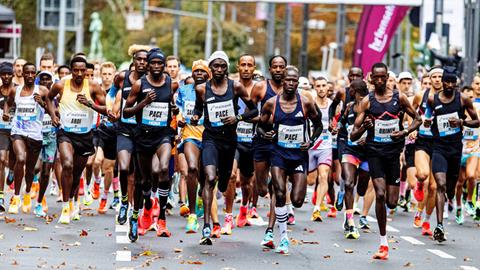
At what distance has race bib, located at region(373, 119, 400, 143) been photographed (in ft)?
49.6

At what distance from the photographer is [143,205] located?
641 inches

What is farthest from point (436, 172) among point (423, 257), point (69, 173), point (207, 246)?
point (69, 173)

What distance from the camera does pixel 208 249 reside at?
48.6ft

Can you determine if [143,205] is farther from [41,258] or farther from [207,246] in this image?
[41,258]

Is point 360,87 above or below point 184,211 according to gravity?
above

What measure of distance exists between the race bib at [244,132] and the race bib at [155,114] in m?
2.34

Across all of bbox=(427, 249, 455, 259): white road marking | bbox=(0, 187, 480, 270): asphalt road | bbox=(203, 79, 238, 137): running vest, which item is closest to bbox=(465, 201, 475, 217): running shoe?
bbox=(0, 187, 480, 270): asphalt road

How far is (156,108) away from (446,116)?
3796 millimetres

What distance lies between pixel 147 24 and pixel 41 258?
257 ft

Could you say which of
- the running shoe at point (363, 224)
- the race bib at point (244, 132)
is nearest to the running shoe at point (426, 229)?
the running shoe at point (363, 224)

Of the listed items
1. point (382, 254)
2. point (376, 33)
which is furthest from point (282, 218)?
point (376, 33)

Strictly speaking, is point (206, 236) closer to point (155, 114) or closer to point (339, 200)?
point (155, 114)

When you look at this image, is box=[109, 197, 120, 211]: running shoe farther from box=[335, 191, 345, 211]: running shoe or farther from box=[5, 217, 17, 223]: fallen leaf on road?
box=[335, 191, 345, 211]: running shoe

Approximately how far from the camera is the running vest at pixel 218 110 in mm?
15414
